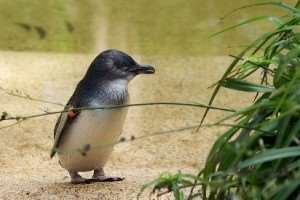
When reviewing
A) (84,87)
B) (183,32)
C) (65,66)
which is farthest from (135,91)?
(84,87)

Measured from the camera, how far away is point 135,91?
621 cm

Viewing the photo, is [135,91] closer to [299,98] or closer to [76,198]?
[76,198]

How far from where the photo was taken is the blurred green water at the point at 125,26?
298 inches

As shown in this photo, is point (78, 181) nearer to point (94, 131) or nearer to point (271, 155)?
point (94, 131)

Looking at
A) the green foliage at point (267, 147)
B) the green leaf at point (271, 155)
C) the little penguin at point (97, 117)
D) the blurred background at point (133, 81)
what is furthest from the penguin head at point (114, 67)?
the green leaf at point (271, 155)

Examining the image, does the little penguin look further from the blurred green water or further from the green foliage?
the blurred green water

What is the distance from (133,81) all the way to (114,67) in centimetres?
277

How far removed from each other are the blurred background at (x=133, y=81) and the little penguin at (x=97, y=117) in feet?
0.46

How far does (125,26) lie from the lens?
27.2 ft

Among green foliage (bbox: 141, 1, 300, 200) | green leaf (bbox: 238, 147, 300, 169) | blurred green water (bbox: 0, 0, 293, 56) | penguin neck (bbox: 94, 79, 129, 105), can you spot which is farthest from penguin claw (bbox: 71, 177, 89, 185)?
blurred green water (bbox: 0, 0, 293, 56)

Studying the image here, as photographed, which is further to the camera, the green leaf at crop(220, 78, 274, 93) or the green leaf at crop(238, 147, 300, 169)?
the green leaf at crop(220, 78, 274, 93)

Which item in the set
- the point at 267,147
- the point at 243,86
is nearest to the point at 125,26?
the point at 243,86

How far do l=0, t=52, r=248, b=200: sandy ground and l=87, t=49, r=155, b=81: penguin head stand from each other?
18.1 inches

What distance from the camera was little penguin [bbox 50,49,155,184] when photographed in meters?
3.52
